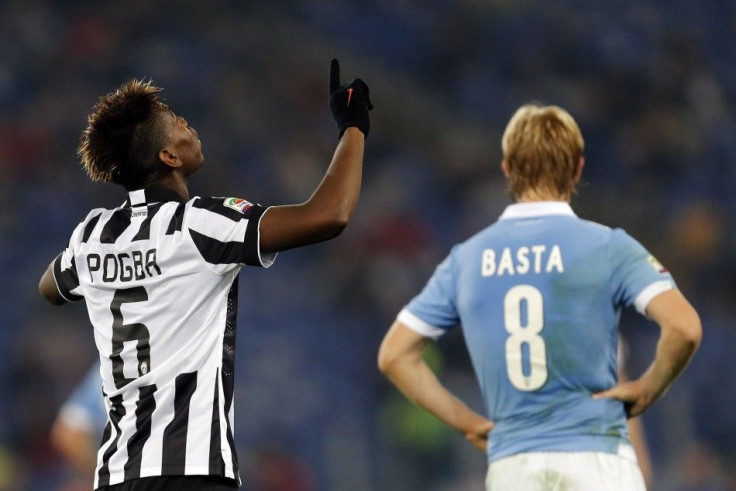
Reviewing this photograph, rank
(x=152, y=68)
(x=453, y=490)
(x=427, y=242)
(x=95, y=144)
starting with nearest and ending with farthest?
1. (x=95, y=144)
2. (x=453, y=490)
3. (x=427, y=242)
4. (x=152, y=68)

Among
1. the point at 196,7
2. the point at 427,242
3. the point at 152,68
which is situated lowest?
the point at 427,242

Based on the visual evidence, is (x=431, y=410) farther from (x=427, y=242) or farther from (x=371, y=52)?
(x=371, y=52)

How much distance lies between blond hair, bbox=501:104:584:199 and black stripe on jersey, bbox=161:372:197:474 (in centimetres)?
99

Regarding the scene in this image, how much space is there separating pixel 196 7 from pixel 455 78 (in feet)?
8.07

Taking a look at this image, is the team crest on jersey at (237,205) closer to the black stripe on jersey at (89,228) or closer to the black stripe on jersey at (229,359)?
the black stripe on jersey at (229,359)

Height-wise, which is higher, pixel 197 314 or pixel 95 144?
pixel 95 144

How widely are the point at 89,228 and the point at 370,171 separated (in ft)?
20.7

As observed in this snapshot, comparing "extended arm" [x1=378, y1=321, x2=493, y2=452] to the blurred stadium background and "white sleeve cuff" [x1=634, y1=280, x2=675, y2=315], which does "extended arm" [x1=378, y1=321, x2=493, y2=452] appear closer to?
"white sleeve cuff" [x1=634, y1=280, x2=675, y2=315]

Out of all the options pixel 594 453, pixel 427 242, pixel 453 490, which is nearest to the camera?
pixel 594 453

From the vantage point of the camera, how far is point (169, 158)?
9.63 feet

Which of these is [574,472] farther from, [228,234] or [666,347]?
[228,234]

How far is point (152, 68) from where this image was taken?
978cm

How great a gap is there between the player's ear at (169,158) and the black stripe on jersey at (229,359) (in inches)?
13.8

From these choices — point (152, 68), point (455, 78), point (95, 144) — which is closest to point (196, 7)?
point (152, 68)
